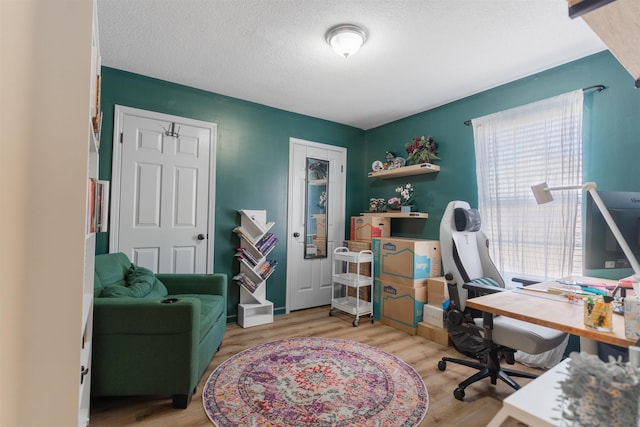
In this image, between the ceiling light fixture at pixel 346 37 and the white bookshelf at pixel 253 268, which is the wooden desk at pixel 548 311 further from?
the white bookshelf at pixel 253 268

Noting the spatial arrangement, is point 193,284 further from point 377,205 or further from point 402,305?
point 377,205

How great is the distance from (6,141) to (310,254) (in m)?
3.40

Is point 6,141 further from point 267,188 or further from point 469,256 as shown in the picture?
point 267,188

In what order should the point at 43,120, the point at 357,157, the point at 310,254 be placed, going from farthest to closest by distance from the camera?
the point at 357,157 → the point at 310,254 → the point at 43,120

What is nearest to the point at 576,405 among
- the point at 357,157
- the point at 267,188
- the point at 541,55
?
the point at 541,55

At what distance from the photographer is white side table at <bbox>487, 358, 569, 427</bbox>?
0.68 metres

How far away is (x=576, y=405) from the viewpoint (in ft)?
1.86

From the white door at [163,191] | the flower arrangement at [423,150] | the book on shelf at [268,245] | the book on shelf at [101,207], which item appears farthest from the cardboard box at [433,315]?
the book on shelf at [101,207]

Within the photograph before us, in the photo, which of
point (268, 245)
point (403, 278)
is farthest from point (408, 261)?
point (268, 245)

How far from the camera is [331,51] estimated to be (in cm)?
250

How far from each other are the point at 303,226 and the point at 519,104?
9.01ft

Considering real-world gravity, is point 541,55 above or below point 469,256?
above

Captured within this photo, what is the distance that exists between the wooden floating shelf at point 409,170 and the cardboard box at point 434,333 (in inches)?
68.7

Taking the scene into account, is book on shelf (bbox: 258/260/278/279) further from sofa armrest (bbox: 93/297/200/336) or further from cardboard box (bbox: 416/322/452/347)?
cardboard box (bbox: 416/322/452/347)
